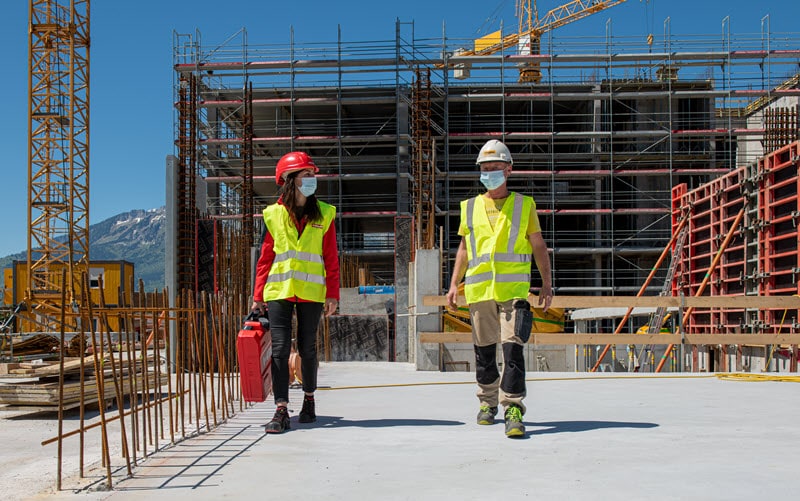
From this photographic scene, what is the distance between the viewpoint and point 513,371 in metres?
4.58

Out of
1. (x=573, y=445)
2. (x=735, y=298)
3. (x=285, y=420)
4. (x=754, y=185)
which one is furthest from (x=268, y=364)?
(x=754, y=185)

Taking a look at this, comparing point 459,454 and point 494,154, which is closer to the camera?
point 459,454

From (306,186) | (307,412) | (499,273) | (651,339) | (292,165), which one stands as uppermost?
(292,165)

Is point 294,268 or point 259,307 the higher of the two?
point 294,268

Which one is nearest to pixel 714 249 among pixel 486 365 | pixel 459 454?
pixel 486 365

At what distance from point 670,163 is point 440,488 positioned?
113ft

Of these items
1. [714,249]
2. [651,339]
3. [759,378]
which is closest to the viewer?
[759,378]

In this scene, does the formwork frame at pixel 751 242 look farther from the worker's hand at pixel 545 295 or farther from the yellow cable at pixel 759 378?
the worker's hand at pixel 545 295

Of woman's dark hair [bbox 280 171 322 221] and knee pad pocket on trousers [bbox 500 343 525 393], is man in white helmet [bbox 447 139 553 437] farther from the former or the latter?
woman's dark hair [bbox 280 171 322 221]

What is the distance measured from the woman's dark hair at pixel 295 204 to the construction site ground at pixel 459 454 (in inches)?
49.6

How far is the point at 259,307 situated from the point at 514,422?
175cm

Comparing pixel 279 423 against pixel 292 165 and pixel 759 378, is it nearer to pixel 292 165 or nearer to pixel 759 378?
pixel 292 165

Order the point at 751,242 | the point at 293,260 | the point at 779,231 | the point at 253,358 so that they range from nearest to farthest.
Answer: the point at 293,260
the point at 253,358
the point at 779,231
the point at 751,242

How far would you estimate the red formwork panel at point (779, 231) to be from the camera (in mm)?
15031
